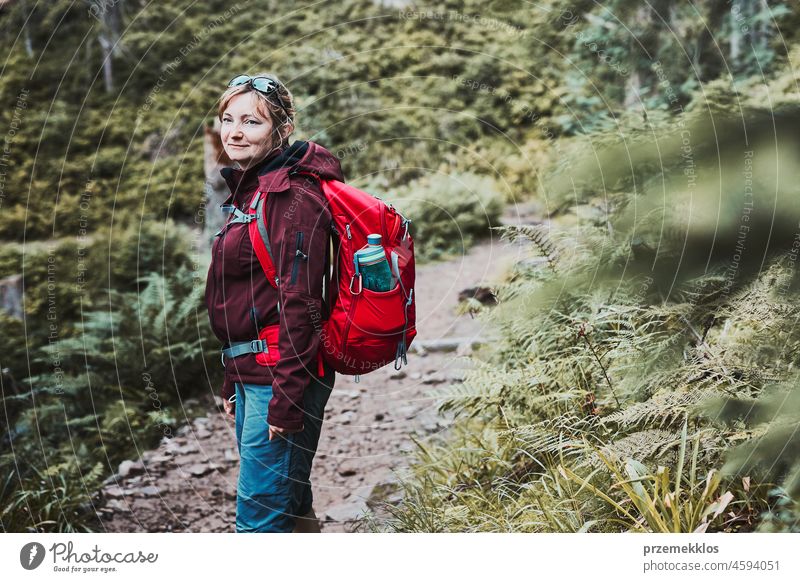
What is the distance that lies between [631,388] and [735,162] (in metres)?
1.45

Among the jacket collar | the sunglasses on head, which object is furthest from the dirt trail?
the sunglasses on head

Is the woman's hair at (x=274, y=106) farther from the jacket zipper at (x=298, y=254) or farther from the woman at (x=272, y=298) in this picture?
the jacket zipper at (x=298, y=254)

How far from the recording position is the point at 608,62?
4789 mm

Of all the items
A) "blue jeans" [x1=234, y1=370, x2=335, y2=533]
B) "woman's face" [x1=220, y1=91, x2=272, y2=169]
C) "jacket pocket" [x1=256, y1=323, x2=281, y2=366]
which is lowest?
"blue jeans" [x1=234, y1=370, x2=335, y2=533]

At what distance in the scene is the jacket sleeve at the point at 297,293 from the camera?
2.49 meters

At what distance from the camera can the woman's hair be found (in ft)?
8.74

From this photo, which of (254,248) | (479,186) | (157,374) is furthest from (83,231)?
(254,248)

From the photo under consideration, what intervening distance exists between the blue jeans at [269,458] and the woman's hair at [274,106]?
0.85m

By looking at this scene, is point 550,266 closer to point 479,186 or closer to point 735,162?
point 735,162

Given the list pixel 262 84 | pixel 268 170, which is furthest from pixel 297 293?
pixel 262 84

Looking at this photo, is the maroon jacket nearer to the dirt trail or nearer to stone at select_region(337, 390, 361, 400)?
the dirt trail

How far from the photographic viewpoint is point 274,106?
269 centimetres

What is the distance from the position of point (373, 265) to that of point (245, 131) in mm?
661

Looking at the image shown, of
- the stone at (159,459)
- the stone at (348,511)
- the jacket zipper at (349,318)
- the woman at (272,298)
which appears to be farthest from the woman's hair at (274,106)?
the stone at (159,459)
